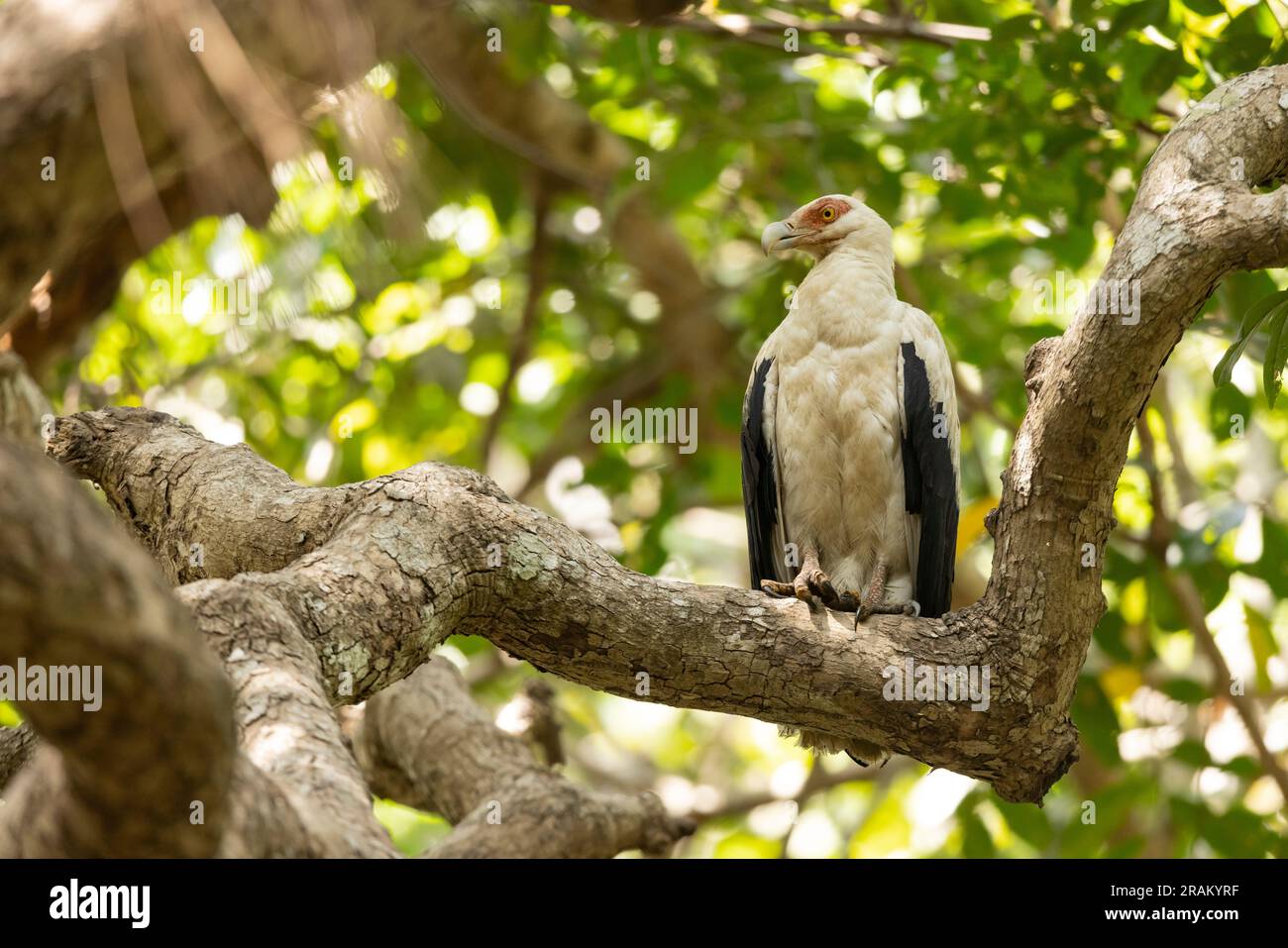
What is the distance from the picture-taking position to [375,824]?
2369 millimetres

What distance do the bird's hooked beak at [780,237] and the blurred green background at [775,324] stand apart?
528 millimetres

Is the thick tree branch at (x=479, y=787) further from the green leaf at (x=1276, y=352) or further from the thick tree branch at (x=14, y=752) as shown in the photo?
the green leaf at (x=1276, y=352)

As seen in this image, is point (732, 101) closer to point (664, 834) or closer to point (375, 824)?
point (664, 834)

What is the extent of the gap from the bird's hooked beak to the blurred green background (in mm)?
A: 528

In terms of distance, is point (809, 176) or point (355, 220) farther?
point (809, 176)

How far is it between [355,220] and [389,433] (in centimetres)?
601

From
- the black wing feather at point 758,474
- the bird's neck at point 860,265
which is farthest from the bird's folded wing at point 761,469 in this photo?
the bird's neck at point 860,265

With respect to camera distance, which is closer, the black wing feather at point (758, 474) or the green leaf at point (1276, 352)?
the green leaf at point (1276, 352)

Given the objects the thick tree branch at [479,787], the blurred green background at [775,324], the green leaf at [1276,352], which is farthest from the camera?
the blurred green background at [775,324]

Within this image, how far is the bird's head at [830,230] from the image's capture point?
5.70 m

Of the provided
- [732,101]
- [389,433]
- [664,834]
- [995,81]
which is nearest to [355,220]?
[664,834]

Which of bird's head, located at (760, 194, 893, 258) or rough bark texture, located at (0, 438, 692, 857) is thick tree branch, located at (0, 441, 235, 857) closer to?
rough bark texture, located at (0, 438, 692, 857)

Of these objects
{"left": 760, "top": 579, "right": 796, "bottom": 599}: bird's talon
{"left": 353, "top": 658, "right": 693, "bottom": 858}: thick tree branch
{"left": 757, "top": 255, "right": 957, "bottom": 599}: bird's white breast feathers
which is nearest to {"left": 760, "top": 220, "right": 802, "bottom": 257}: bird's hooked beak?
{"left": 757, "top": 255, "right": 957, "bottom": 599}: bird's white breast feathers

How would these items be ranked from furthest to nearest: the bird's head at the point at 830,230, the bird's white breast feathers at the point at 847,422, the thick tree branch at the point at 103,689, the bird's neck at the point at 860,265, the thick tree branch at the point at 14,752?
1. the bird's head at the point at 830,230
2. the bird's neck at the point at 860,265
3. the bird's white breast feathers at the point at 847,422
4. the thick tree branch at the point at 14,752
5. the thick tree branch at the point at 103,689
